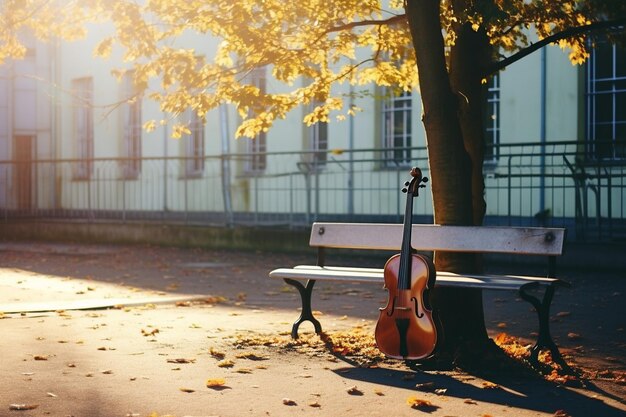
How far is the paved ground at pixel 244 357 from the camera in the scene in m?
6.67

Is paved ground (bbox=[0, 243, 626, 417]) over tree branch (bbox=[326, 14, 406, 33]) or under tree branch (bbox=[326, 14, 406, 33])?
under

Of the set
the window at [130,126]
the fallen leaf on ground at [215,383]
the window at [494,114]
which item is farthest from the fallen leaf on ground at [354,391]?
the window at [130,126]

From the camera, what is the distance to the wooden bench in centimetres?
792

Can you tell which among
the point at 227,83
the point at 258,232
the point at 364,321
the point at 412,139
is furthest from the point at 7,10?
the point at 412,139

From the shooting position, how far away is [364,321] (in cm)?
1084

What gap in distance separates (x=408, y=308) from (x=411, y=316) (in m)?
0.06

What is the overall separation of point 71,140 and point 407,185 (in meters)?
27.0

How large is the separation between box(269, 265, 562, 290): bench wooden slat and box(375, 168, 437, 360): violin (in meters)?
0.45

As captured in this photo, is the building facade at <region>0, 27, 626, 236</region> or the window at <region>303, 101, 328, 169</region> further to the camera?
the window at <region>303, 101, 328, 169</region>

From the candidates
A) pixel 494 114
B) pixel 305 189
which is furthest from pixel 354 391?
pixel 494 114

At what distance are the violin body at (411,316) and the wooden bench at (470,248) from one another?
48cm

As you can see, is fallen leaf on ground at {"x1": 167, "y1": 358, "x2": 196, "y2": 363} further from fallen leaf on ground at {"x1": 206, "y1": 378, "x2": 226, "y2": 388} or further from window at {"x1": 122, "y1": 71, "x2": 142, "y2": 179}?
window at {"x1": 122, "y1": 71, "x2": 142, "y2": 179}

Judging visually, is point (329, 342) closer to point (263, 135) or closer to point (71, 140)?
point (263, 135)

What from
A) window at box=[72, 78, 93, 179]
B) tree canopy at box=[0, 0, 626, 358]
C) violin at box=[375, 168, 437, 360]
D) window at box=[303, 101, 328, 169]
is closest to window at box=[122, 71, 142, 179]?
window at box=[72, 78, 93, 179]
